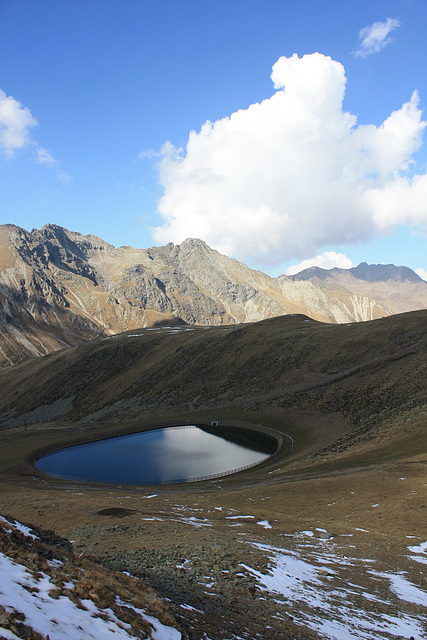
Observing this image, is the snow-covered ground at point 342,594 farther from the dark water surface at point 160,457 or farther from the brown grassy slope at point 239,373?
the brown grassy slope at point 239,373

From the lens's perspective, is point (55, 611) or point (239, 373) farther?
point (239, 373)

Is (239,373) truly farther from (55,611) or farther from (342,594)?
(55,611)

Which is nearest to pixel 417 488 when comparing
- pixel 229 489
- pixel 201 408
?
pixel 229 489

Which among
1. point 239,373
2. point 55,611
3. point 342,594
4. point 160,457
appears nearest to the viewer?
point 55,611

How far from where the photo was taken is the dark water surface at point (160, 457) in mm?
57562

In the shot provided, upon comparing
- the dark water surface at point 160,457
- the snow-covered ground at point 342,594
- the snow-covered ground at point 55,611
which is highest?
the snow-covered ground at point 55,611

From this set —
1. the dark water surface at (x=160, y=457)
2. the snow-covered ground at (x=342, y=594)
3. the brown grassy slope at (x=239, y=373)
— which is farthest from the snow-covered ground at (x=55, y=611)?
the brown grassy slope at (x=239, y=373)

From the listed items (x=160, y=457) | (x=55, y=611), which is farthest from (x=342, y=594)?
(x=160, y=457)

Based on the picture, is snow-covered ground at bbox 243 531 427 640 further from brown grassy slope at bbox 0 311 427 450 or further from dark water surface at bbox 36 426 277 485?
brown grassy slope at bbox 0 311 427 450

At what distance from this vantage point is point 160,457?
6638cm

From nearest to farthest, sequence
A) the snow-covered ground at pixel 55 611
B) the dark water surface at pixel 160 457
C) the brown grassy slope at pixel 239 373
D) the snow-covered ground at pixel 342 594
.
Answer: the snow-covered ground at pixel 55 611, the snow-covered ground at pixel 342 594, the dark water surface at pixel 160 457, the brown grassy slope at pixel 239 373

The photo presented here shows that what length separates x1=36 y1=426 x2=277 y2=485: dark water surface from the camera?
57562 mm

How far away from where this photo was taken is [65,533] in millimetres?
23562

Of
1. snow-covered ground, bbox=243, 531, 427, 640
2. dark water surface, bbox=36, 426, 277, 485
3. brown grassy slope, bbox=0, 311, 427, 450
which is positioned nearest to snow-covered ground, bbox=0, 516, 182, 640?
snow-covered ground, bbox=243, 531, 427, 640
